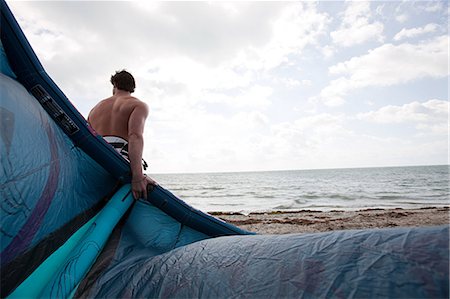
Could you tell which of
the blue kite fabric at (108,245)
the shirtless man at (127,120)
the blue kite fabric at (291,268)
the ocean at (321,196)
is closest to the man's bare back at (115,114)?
the shirtless man at (127,120)

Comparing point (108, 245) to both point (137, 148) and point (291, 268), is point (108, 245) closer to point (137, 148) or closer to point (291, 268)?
point (137, 148)

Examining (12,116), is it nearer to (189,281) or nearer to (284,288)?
(189,281)

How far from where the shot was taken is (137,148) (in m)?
2.18

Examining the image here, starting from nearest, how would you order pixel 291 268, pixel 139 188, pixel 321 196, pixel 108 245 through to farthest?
1. pixel 291 268
2. pixel 108 245
3. pixel 139 188
4. pixel 321 196

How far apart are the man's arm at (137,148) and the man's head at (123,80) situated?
397 mm

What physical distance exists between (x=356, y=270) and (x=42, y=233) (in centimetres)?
148

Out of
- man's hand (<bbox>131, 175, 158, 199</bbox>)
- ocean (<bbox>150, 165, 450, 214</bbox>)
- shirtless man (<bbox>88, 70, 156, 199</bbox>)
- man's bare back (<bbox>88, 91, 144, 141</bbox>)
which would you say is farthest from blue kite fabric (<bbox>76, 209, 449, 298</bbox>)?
Answer: ocean (<bbox>150, 165, 450, 214</bbox>)

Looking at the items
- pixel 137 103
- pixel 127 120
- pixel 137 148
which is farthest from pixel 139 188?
pixel 137 103

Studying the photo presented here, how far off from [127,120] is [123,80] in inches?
19.1

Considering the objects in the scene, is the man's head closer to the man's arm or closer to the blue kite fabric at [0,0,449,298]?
the man's arm

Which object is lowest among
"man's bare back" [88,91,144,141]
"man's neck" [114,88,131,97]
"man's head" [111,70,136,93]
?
"man's bare back" [88,91,144,141]

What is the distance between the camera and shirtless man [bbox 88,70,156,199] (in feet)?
6.97

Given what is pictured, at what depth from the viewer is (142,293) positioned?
49.8 inches

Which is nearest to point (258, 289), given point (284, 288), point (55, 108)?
point (284, 288)
